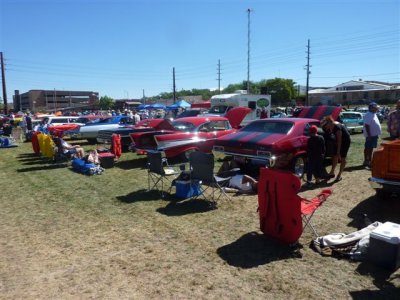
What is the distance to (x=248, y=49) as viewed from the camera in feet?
140

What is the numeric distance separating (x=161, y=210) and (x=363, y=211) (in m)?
3.52

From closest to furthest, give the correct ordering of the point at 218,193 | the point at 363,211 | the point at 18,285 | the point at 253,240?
the point at 18,285 < the point at 253,240 < the point at 363,211 < the point at 218,193

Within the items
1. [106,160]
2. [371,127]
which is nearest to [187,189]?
[106,160]

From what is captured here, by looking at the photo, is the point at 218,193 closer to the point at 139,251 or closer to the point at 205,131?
the point at 139,251

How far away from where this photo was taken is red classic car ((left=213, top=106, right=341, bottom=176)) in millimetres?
7848

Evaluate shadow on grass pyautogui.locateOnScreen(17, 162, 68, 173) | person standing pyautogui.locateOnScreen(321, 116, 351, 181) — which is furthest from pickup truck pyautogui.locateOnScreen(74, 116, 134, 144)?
person standing pyautogui.locateOnScreen(321, 116, 351, 181)

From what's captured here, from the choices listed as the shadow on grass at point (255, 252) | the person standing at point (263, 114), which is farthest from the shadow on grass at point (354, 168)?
the person standing at point (263, 114)

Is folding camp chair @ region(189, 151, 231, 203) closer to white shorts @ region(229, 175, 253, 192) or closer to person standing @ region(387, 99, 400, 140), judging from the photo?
white shorts @ region(229, 175, 253, 192)

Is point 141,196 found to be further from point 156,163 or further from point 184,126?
point 184,126

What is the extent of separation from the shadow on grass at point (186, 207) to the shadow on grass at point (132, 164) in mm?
4396

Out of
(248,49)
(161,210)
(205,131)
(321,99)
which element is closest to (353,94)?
(321,99)

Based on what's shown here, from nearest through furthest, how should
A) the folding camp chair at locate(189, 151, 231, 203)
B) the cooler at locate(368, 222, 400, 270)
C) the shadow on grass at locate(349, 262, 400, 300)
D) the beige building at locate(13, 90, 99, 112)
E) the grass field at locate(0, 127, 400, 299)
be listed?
the shadow on grass at locate(349, 262, 400, 300) → the grass field at locate(0, 127, 400, 299) → the cooler at locate(368, 222, 400, 270) → the folding camp chair at locate(189, 151, 231, 203) → the beige building at locate(13, 90, 99, 112)

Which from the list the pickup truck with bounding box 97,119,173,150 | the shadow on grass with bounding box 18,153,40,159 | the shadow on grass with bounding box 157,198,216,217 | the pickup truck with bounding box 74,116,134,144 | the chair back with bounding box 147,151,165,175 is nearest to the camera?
the shadow on grass with bounding box 157,198,216,217

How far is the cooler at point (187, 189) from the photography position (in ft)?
23.4
